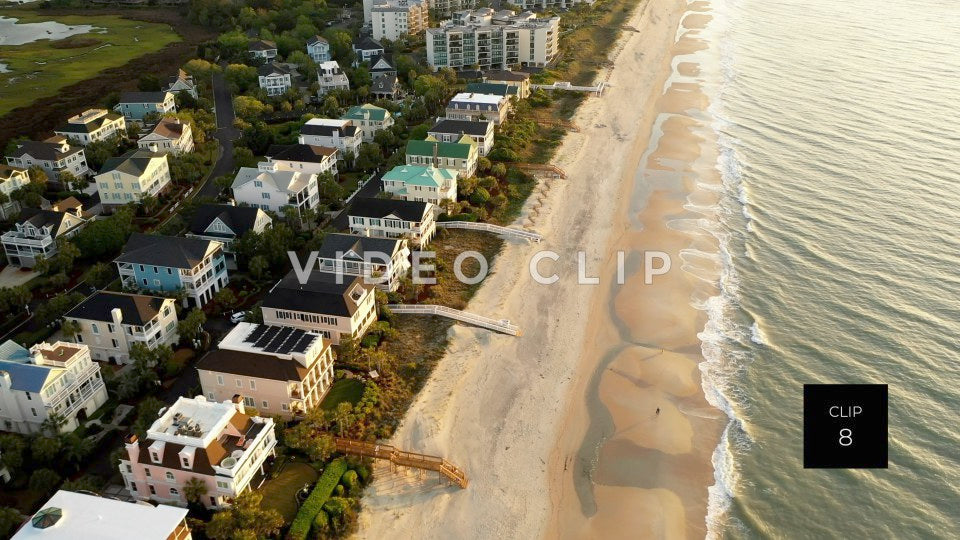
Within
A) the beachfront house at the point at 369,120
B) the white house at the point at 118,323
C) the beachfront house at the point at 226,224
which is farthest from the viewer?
the beachfront house at the point at 369,120

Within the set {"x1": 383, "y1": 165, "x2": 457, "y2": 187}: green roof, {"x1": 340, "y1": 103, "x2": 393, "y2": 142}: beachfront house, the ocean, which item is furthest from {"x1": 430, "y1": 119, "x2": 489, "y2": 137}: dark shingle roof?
the ocean

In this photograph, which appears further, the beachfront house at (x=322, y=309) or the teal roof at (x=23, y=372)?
the beachfront house at (x=322, y=309)

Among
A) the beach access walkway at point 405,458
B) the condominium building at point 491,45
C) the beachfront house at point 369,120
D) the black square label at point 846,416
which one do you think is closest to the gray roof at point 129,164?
the beachfront house at point 369,120

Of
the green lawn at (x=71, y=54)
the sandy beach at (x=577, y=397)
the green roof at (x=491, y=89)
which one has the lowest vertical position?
the green lawn at (x=71, y=54)

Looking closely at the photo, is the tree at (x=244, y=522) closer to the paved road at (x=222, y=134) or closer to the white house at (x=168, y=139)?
the paved road at (x=222, y=134)

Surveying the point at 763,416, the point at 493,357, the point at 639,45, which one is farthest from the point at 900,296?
the point at 639,45

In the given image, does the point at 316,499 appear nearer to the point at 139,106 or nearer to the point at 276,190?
the point at 276,190

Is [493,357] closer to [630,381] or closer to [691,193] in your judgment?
[630,381]
